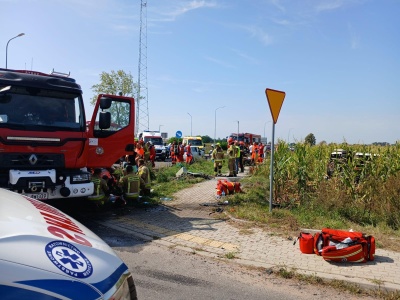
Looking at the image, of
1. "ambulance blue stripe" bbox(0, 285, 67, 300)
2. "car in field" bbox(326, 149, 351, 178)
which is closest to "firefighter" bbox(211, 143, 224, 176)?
"car in field" bbox(326, 149, 351, 178)

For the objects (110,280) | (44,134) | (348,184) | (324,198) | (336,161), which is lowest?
(324,198)

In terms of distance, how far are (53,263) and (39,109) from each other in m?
6.37

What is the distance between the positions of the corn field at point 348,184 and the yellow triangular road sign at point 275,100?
2114 mm

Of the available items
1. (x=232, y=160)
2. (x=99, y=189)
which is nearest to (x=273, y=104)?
(x=99, y=189)

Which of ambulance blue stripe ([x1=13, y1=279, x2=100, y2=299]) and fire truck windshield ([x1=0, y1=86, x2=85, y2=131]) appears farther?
fire truck windshield ([x1=0, y1=86, x2=85, y2=131])

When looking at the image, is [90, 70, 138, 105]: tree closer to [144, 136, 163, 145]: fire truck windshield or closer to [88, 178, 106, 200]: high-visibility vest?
[144, 136, 163, 145]: fire truck windshield

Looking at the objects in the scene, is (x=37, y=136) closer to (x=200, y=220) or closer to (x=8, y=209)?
(x=200, y=220)

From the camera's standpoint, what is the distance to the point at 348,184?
9.38 metres

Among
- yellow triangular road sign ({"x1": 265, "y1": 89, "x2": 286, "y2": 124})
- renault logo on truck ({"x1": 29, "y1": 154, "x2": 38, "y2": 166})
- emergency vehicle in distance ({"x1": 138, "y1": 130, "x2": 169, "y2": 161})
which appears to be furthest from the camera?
emergency vehicle in distance ({"x1": 138, "y1": 130, "x2": 169, "y2": 161})

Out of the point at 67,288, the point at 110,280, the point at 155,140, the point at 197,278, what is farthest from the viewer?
the point at 155,140

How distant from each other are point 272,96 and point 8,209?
6981mm

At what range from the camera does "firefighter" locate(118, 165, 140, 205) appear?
9.66 meters

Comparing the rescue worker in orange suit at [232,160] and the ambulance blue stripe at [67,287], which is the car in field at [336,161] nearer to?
the rescue worker in orange suit at [232,160]

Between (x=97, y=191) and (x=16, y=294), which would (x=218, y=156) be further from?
(x=16, y=294)
